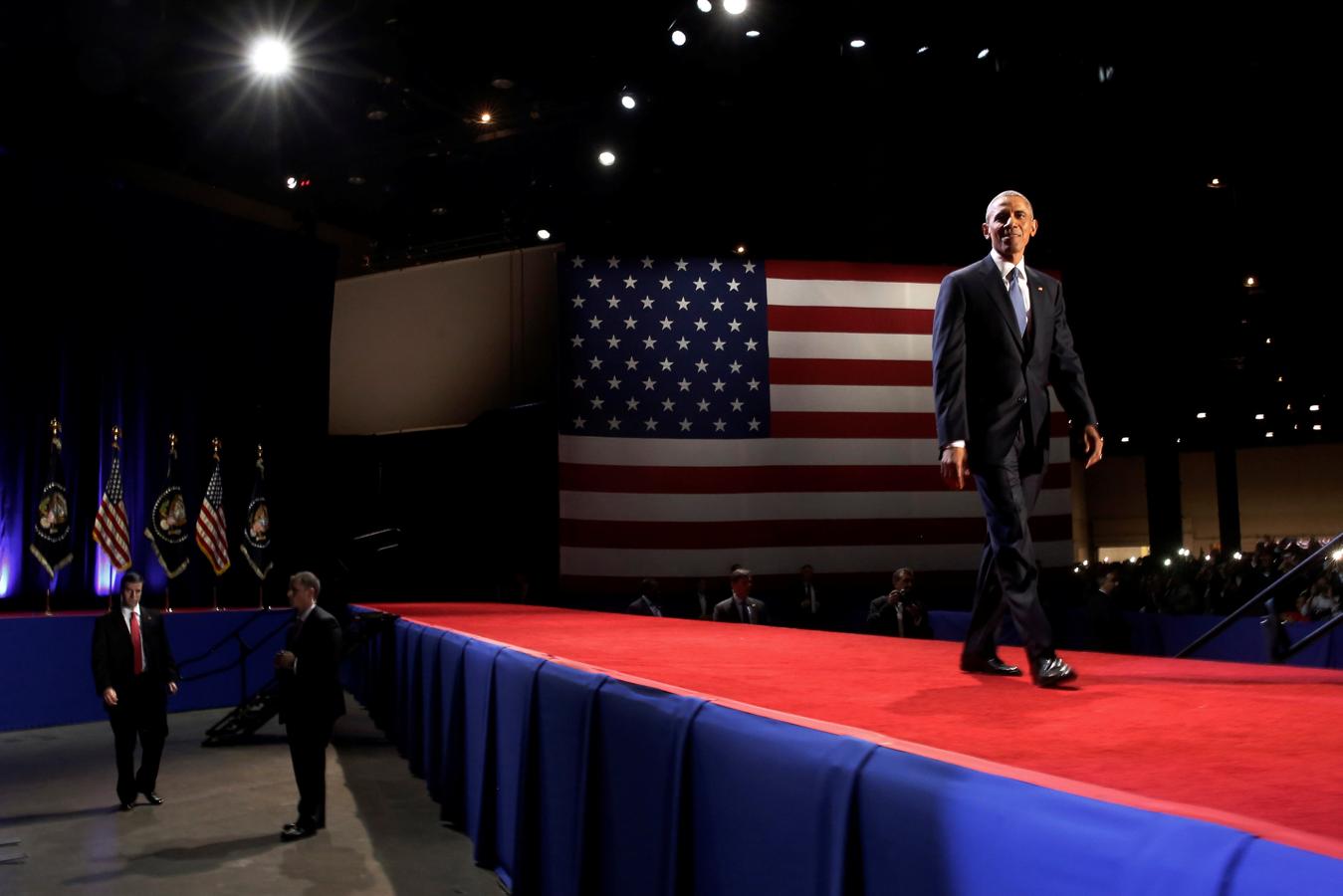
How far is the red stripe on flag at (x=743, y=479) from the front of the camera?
1107 centimetres

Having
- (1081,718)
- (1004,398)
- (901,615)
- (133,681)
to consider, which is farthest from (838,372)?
(1081,718)

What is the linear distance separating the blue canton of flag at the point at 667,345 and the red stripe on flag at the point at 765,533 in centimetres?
98

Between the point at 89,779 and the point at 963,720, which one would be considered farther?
the point at 89,779

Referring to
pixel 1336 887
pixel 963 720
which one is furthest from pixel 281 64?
pixel 1336 887

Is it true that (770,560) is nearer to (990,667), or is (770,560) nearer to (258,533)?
(258,533)

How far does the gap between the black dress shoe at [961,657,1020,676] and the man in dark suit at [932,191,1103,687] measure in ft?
0.66

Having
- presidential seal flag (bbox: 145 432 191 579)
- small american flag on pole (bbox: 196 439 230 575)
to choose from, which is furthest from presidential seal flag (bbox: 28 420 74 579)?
small american flag on pole (bbox: 196 439 230 575)

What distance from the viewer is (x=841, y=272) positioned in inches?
462

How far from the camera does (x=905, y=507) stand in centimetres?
1154

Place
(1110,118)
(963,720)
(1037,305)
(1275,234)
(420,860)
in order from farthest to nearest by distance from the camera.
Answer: (1275,234), (1110,118), (420,860), (1037,305), (963,720)

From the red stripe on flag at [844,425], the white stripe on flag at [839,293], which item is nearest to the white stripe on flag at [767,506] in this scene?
the red stripe on flag at [844,425]

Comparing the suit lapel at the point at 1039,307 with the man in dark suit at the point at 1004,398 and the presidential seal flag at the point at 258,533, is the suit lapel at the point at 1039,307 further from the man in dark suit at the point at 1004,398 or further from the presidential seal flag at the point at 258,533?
the presidential seal flag at the point at 258,533

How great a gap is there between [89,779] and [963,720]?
6.68 m

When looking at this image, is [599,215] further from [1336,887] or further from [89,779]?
[1336,887]
